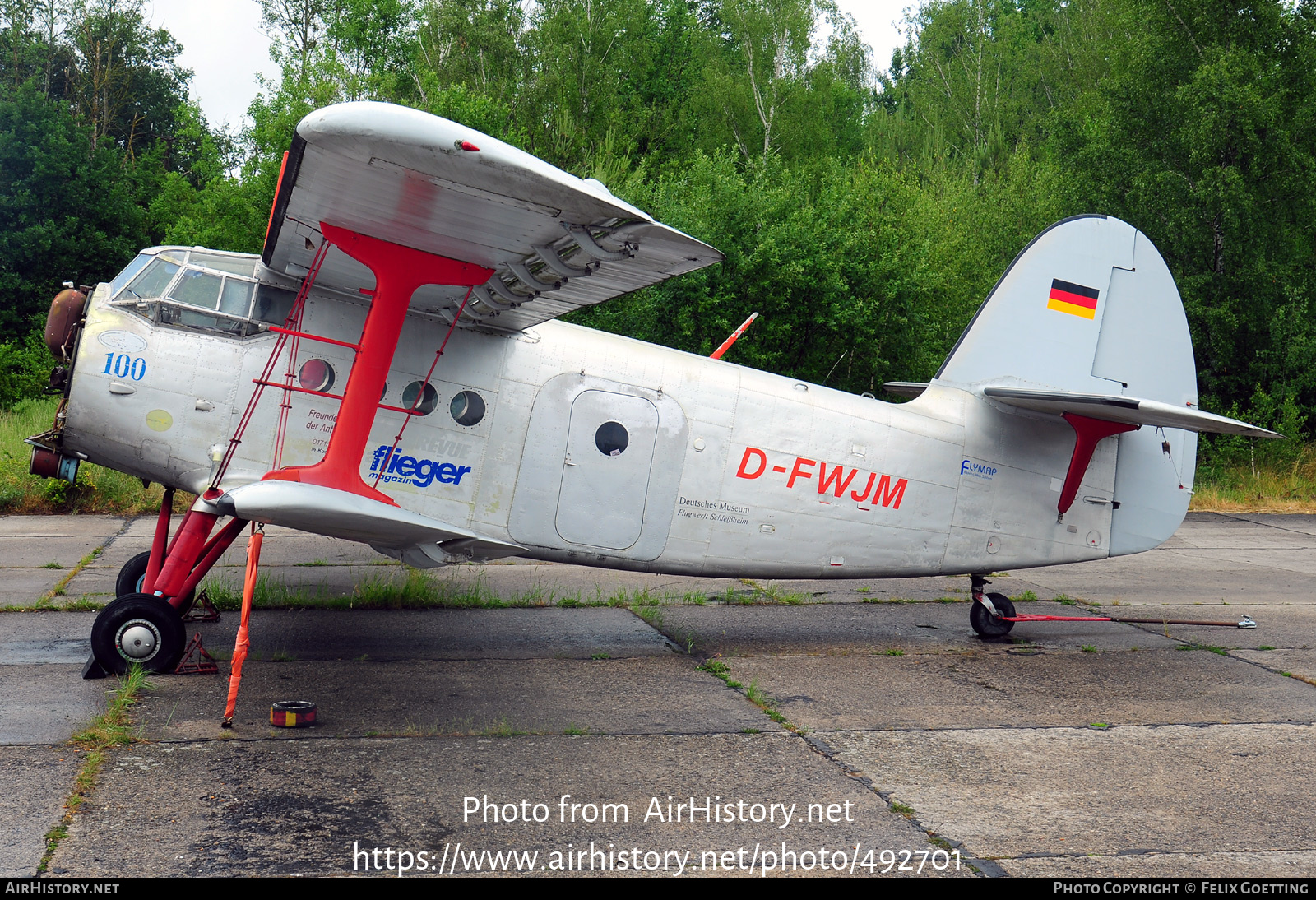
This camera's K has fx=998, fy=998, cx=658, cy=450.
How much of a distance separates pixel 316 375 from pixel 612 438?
92.1 inches

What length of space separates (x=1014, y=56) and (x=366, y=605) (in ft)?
140

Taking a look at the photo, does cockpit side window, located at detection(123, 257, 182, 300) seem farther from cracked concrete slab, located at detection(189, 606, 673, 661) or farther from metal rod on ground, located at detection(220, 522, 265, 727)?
cracked concrete slab, located at detection(189, 606, 673, 661)

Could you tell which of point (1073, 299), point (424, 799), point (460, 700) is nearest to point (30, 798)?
point (424, 799)

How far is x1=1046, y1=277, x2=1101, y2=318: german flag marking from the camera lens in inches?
361

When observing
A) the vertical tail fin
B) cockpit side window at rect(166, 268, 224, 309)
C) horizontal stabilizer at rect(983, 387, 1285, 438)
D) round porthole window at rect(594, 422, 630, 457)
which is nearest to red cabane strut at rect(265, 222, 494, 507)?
cockpit side window at rect(166, 268, 224, 309)

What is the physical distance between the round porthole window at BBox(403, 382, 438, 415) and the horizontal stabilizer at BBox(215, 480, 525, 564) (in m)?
1.26

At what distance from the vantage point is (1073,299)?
919 centimetres

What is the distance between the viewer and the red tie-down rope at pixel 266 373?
7.26 meters

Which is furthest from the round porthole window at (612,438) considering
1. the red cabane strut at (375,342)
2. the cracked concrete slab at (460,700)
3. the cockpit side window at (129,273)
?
the cockpit side window at (129,273)

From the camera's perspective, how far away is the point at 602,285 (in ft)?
24.2

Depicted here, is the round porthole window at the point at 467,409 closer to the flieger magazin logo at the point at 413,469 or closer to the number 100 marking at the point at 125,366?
the flieger magazin logo at the point at 413,469

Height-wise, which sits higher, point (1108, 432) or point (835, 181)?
point (835, 181)

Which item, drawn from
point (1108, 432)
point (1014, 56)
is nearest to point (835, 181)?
point (1108, 432)
